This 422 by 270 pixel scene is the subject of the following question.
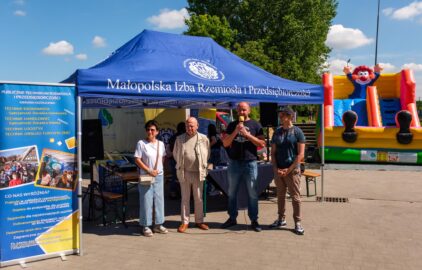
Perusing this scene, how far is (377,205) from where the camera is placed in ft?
23.5

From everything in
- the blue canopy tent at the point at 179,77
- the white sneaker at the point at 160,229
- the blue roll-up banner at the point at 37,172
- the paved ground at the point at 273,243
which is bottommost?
the paved ground at the point at 273,243

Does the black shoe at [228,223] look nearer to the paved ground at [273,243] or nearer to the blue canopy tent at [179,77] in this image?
the paved ground at [273,243]

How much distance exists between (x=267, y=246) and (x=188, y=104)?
5421mm

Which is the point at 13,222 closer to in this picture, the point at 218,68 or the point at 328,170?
the point at 218,68

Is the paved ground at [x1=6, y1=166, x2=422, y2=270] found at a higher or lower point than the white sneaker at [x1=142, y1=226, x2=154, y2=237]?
lower

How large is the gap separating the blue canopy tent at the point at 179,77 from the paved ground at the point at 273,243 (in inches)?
58.7

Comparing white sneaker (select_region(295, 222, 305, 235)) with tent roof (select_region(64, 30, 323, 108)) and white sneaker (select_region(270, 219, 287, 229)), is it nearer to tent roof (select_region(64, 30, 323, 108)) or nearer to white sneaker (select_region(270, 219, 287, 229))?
white sneaker (select_region(270, 219, 287, 229))

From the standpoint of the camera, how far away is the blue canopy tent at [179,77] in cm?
481

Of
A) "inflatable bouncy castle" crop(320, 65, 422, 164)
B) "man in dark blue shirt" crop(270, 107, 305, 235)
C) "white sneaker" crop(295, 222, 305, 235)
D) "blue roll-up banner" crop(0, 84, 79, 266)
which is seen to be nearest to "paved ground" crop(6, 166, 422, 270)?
"white sneaker" crop(295, 222, 305, 235)

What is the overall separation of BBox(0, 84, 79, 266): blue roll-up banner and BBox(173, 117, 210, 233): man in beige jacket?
145 cm

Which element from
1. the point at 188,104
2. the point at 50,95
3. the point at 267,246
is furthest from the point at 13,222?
the point at 188,104

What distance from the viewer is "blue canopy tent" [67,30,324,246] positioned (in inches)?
189

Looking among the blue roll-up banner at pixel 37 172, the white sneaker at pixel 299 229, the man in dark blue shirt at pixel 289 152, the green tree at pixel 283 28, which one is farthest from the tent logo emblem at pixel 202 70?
the green tree at pixel 283 28

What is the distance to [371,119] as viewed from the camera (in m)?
13.2
